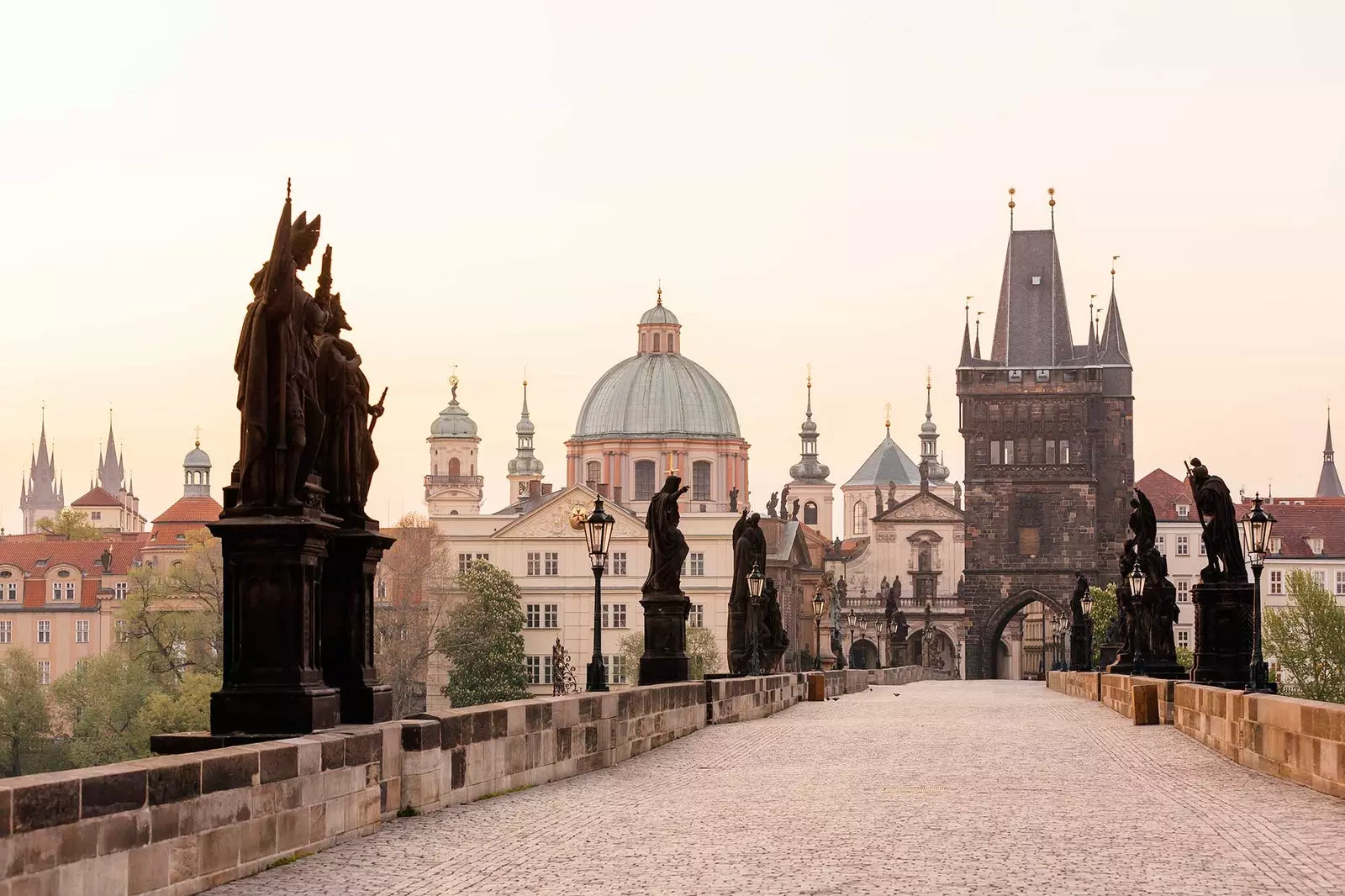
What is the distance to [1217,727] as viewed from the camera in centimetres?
2214

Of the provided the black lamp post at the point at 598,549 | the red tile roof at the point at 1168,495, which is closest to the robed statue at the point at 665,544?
the black lamp post at the point at 598,549

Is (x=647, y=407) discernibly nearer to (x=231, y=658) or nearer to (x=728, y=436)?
(x=728, y=436)

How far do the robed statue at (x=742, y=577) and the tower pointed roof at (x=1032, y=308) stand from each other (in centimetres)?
9175

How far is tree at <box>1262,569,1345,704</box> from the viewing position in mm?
83875

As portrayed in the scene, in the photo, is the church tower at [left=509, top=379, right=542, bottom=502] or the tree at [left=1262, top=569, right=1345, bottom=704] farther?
the church tower at [left=509, top=379, right=542, bottom=502]

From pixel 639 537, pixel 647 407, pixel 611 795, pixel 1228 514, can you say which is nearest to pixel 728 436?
pixel 647 407

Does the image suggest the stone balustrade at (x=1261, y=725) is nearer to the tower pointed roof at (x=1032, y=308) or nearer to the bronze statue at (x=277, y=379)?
the bronze statue at (x=277, y=379)

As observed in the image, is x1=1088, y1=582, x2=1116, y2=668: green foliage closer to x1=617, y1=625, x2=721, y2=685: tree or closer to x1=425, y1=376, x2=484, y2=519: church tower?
x1=617, y1=625, x2=721, y2=685: tree

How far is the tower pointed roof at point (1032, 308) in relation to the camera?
13112 centimetres

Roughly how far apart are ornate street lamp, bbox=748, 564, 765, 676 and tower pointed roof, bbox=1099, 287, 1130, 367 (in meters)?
96.3

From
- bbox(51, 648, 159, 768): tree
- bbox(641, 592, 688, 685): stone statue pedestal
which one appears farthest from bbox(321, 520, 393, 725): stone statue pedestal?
bbox(51, 648, 159, 768): tree

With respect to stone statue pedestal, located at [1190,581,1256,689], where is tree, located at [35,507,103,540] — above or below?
above

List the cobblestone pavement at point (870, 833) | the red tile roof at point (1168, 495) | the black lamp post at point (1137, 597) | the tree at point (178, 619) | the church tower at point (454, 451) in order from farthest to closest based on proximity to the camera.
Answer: the church tower at point (454, 451) < the red tile roof at point (1168, 495) < the tree at point (178, 619) < the black lamp post at point (1137, 597) < the cobblestone pavement at point (870, 833)

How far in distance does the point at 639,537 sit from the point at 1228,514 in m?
94.5
